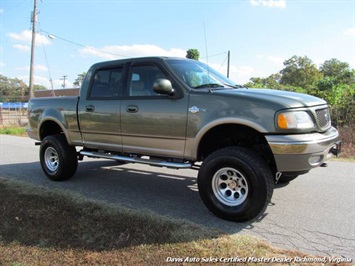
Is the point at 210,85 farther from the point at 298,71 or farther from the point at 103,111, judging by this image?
the point at 298,71

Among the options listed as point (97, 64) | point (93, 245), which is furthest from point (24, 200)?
point (97, 64)

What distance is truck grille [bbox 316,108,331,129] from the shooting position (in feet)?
13.2

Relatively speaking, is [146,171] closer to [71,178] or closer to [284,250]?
[71,178]

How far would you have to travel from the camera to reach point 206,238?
11.5 ft

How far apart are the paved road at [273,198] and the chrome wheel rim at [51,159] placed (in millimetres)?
295

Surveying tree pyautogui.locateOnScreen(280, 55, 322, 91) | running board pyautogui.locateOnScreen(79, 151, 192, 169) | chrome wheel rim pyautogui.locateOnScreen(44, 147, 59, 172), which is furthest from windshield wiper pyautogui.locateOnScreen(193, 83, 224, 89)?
tree pyautogui.locateOnScreen(280, 55, 322, 91)

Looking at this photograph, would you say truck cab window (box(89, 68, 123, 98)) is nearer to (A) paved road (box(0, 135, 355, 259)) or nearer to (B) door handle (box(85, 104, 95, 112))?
(B) door handle (box(85, 104, 95, 112))

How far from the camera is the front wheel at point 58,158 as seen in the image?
6.09m

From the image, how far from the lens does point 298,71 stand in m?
64.9

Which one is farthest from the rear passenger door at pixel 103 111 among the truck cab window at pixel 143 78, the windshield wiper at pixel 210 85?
the windshield wiper at pixel 210 85

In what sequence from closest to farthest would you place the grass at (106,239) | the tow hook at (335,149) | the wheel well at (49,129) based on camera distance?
the grass at (106,239), the tow hook at (335,149), the wheel well at (49,129)

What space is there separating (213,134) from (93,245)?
207cm

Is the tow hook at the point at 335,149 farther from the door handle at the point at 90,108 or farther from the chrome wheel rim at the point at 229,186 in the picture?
the door handle at the point at 90,108

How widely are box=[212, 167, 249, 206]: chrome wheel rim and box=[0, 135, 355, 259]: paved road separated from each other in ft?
0.94
